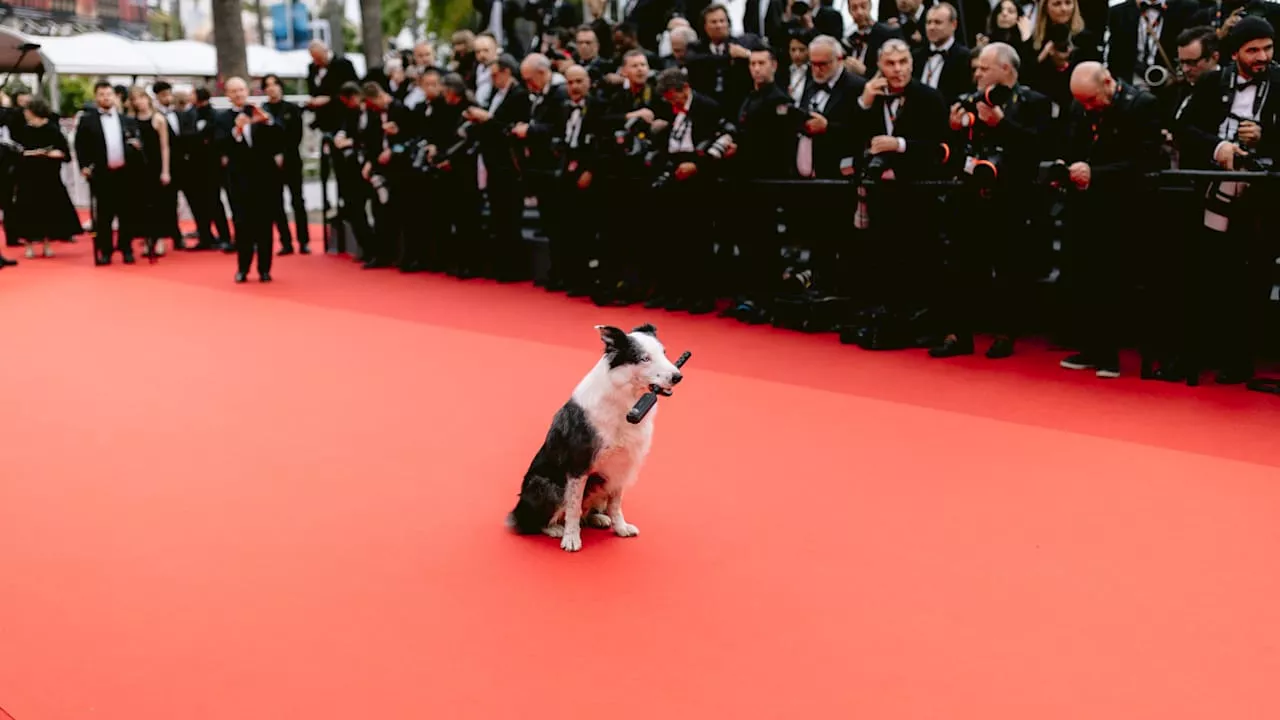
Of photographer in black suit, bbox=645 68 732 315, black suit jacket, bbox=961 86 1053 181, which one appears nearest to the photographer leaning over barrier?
black suit jacket, bbox=961 86 1053 181

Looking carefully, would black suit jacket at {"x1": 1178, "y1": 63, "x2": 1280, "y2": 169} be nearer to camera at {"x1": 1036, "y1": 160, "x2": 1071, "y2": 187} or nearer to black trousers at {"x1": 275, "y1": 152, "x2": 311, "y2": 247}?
Result: camera at {"x1": 1036, "y1": 160, "x2": 1071, "y2": 187}

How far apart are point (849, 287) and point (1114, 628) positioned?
602cm

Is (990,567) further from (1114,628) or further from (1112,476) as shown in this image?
(1112,476)

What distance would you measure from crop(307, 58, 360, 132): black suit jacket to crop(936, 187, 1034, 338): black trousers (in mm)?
9082

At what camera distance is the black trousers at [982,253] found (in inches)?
344

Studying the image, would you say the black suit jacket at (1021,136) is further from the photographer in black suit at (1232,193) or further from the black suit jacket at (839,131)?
the black suit jacket at (839,131)

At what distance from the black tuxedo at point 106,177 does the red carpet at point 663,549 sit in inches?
270

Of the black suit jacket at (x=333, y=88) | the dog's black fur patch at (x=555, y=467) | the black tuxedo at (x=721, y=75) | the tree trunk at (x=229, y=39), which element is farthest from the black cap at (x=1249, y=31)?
the tree trunk at (x=229, y=39)

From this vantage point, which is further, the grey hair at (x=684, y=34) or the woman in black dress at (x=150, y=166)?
the woman in black dress at (x=150, y=166)

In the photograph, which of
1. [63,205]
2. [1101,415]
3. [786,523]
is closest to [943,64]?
[1101,415]

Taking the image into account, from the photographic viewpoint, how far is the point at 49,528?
5.43 metres

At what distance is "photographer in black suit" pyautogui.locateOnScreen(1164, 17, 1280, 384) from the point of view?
7629 millimetres

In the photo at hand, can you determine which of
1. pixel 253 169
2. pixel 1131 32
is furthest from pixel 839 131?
pixel 253 169

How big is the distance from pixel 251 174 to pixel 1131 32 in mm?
8936
